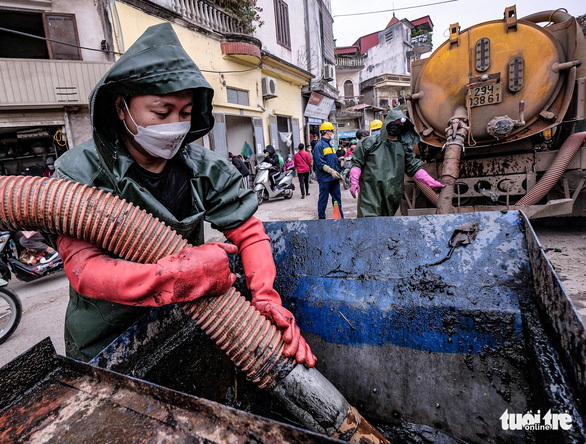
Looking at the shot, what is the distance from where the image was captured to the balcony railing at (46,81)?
6352 millimetres

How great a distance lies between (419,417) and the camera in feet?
4.91

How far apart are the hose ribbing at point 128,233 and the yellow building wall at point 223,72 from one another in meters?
8.40

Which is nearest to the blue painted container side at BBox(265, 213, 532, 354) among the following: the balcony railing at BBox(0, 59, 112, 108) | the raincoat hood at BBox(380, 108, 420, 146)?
the raincoat hood at BBox(380, 108, 420, 146)

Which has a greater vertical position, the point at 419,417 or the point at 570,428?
the point at 570,428

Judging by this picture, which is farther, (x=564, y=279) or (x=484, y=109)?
(x=484, y=109)

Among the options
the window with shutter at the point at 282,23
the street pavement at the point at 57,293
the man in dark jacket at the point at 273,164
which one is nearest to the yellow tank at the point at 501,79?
the street pavement at the point at 57,293

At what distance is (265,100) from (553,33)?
10431mm

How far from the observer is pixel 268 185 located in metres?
9.34

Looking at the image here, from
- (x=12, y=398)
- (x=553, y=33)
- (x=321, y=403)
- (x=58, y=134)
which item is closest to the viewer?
(x=12, y=398)

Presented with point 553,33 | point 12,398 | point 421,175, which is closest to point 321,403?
point 12,398

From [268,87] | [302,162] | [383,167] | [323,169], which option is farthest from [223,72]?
[383,167]

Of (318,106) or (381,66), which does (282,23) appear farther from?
(381,66)

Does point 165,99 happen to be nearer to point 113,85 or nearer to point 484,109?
point 113,85

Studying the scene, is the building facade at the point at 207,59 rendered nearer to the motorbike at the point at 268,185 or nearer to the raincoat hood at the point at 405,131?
the motorbike at the point at 268,185
